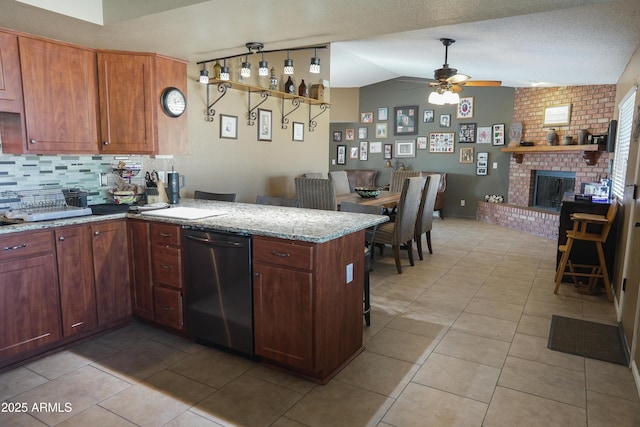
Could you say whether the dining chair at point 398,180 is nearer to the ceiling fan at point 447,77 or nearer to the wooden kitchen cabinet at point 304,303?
the ceiling fan at point 447,77

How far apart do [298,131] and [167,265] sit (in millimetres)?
3157

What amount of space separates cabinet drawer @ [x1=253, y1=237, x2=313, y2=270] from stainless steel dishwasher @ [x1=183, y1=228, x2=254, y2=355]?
0.08 meters

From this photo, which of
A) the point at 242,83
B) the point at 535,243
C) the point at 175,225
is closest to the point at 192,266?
the point at 175,225

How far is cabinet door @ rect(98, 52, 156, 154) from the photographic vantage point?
3150 mm

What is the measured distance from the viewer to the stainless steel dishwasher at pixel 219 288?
2477 millimetres

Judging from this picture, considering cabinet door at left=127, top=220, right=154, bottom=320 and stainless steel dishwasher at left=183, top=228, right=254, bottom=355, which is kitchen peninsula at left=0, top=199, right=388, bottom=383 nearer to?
stainless steel dishwasher at left=183, top=228, right=254, bottom=355

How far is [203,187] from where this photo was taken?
4191mm

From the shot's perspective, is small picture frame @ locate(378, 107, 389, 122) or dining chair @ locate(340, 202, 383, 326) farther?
small picture frame @ locate(378, 107, 389, 122)

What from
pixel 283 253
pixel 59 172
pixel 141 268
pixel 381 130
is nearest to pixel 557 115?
pixel 381 130

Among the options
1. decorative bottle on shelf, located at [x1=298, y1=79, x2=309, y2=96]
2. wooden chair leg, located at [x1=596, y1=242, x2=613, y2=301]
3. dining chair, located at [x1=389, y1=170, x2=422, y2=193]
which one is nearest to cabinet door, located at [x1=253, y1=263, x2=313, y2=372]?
wooden chair leg, located at [x1=596, y1=242, x2=613, y2=301]

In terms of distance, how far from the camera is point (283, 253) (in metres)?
2.29

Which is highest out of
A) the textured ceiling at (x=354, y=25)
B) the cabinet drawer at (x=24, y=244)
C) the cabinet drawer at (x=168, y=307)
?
the textured ceiling at (x=354, y=25)

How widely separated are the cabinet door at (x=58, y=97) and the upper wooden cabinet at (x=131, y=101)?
8 cm

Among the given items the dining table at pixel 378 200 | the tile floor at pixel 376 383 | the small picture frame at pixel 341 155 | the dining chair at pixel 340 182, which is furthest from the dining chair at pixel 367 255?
the small picture frame at pixel 341 155
